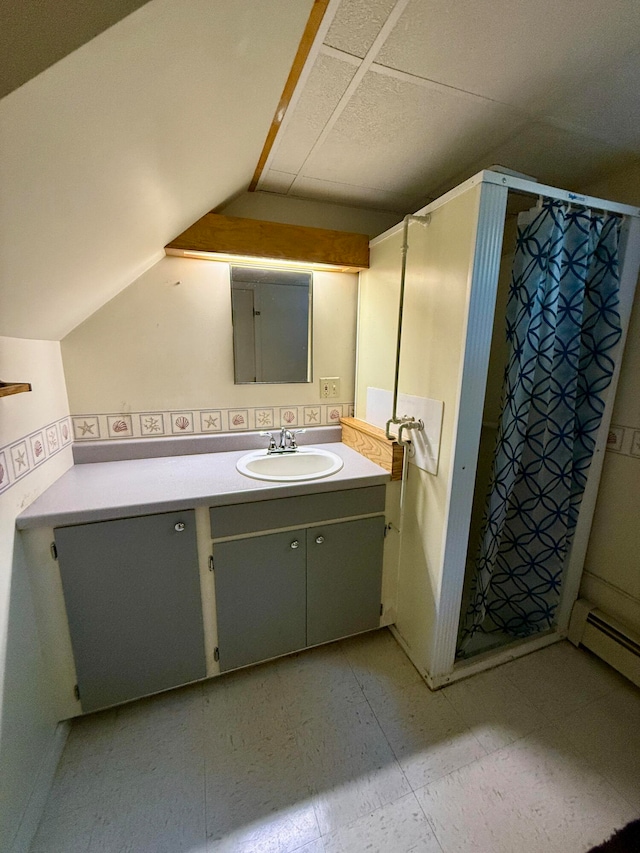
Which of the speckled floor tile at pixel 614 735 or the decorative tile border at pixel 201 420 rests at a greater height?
the decorative tile border at pixel 201 420

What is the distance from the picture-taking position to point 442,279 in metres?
1.12

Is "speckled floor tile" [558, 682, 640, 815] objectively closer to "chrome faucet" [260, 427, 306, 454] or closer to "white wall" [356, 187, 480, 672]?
"white wall" [356, 187, 480, 672]

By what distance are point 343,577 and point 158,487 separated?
81 cm

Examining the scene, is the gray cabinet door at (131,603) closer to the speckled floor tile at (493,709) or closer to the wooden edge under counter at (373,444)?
the wooden edge under counter at (373,444)

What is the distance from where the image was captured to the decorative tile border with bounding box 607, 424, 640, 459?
1.31 meters

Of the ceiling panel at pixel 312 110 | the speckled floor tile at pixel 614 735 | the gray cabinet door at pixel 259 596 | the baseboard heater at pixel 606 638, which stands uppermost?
the ceiling panel at pixel 312 110

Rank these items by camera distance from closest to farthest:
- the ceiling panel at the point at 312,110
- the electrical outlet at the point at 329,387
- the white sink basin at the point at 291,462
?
the ceiling panel at the point at 312,110, the white sink basin at the point at 291,462, the electrical outlet at the point at 329,387

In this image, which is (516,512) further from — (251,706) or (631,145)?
(631,145)

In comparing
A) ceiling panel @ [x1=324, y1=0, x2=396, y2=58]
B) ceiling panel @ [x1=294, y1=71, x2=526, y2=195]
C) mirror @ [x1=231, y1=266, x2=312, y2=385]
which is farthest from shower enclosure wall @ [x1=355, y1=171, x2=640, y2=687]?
ceiling panel @ [x1=324, y1=0, x2=396, y2=58]

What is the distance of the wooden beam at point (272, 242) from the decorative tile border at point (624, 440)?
1.30m

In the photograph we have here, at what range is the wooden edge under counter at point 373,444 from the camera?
4.38 feet

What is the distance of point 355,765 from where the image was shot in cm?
107

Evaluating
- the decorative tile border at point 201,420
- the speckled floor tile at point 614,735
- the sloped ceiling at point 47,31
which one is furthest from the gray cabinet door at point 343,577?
the sloped ceiling at point 47,31

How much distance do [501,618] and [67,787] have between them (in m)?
1.73
